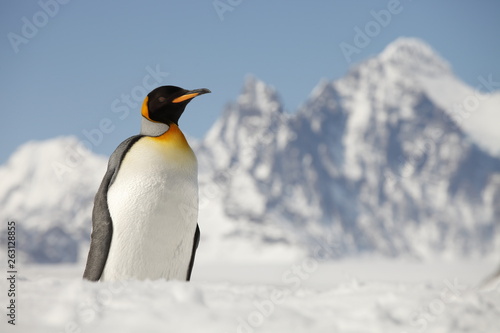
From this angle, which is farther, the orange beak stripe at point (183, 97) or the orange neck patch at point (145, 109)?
the orange neck patch at point (145, 109)

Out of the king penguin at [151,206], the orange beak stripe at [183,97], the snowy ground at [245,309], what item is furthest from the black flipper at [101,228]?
the snowy ground at [245,309]

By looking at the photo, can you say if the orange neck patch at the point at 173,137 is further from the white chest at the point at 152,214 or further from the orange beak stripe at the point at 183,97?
the orange beak stripe at the point at 183,97

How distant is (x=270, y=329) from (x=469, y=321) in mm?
899

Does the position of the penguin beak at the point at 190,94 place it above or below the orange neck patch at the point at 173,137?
above

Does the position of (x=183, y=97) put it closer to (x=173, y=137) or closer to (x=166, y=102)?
(x=166, y=102)

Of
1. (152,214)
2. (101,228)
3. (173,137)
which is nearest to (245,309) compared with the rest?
(152,214)

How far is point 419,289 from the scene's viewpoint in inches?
118

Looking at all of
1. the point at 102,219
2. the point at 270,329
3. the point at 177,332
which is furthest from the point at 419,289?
the point at 102,219

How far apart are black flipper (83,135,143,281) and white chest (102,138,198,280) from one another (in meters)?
0.03

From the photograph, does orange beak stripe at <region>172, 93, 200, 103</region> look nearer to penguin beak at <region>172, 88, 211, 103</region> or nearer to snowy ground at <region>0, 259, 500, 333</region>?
penguin beak at <region>172, 88, 211, 103</region>

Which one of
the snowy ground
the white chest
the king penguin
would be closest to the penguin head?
the king penguin

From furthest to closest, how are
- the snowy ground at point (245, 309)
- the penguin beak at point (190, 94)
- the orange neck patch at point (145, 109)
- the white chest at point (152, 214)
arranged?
the orange neck patch at point (145, 109) → the penguin beak at point (190, 94) → the white chest at point (152, 214) → the snowy ground at point (245, 309)

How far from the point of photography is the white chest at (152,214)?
4.23 meters

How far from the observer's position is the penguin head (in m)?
4.48
